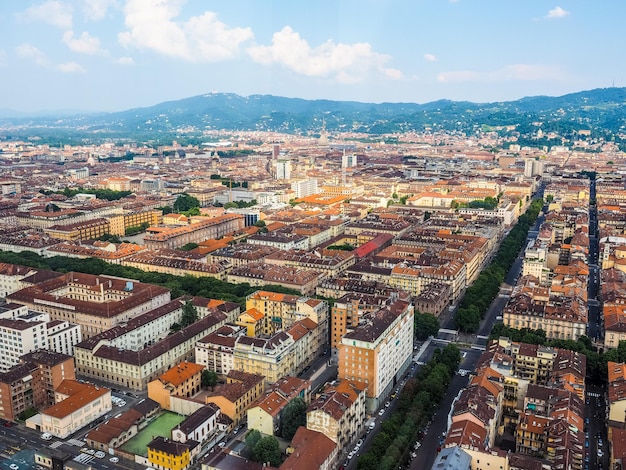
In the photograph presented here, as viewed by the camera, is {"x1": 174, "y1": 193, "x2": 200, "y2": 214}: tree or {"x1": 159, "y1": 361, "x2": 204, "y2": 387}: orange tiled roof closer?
{"x1": 159, "y1": 361, "x2": 204, "y2": 387}: orange tiled roof

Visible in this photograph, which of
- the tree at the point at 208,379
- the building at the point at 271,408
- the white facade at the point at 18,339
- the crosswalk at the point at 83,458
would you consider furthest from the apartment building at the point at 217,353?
the white facade at the point at 18,339

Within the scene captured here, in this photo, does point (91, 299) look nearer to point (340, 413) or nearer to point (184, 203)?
point (340, 413)

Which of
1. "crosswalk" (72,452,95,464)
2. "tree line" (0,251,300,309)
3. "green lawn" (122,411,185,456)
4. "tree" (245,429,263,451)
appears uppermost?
"tree line" (0,251,300,309)

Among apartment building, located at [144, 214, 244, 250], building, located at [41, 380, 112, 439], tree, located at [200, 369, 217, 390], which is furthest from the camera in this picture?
apartment building, located at [144, 214, 244, 250]

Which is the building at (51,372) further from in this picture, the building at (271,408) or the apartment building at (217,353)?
the building at (271,408)

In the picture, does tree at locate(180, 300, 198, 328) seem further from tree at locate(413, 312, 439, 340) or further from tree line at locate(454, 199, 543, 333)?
tree line at locate(454, 199, 543, 333)

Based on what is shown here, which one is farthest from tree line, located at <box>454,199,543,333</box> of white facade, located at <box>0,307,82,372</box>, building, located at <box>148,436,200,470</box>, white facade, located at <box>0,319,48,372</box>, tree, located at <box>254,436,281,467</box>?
white facade, located at <box>0,319,48,372</box>
